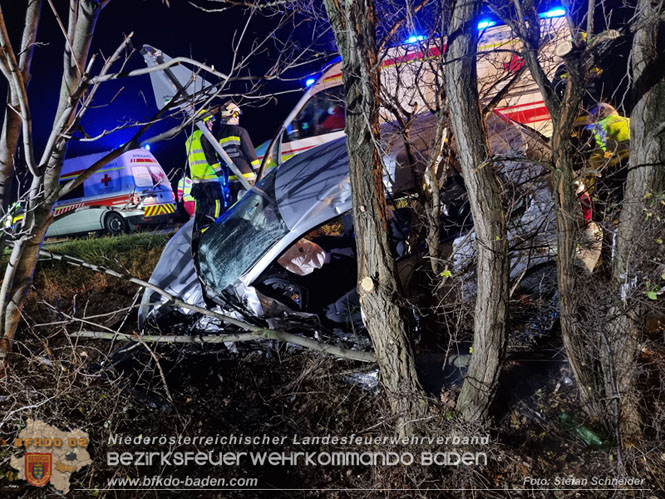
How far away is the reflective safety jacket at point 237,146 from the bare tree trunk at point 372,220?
4.24 m

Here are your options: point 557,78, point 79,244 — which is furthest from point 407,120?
point 79,244

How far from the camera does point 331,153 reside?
4355mm

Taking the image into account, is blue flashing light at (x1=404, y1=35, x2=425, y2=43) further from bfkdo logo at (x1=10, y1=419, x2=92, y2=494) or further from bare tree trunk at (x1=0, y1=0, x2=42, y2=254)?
bfkdo logo at (x1=10, y1=419, x2=92, y2=494)

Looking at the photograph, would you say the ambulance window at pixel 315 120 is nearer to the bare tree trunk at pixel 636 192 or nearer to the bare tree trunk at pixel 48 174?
the bare tree trunk at pixel 48 174

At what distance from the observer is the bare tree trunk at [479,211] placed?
2.48 metres


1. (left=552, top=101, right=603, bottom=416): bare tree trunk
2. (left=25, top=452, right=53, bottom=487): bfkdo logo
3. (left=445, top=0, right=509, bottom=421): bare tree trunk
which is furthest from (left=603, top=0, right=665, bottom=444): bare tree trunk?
(left=25, top=452, right=53, bottom=487): bfkdo logo

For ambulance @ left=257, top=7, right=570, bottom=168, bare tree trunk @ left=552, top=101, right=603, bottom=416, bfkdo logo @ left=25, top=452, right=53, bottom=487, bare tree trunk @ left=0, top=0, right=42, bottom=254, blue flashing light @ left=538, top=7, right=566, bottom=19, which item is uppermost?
blue flashing light @ left=538, top=7, right=566, bottom=19

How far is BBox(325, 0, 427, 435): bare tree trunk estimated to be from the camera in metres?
2.69

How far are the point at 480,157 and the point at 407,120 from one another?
1.55 metres

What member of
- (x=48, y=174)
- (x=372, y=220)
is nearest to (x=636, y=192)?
(x=372, y=220)

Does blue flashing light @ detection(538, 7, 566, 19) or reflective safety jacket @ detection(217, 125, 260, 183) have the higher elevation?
blue flashing light @ detection(538, 7, 566, 19)

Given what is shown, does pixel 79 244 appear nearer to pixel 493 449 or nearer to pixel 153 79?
pixel 153 79

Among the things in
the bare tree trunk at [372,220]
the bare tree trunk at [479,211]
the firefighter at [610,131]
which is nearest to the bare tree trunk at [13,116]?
the bare tree trunk at [372,220]

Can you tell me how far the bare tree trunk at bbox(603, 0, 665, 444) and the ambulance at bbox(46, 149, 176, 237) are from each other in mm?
9542
